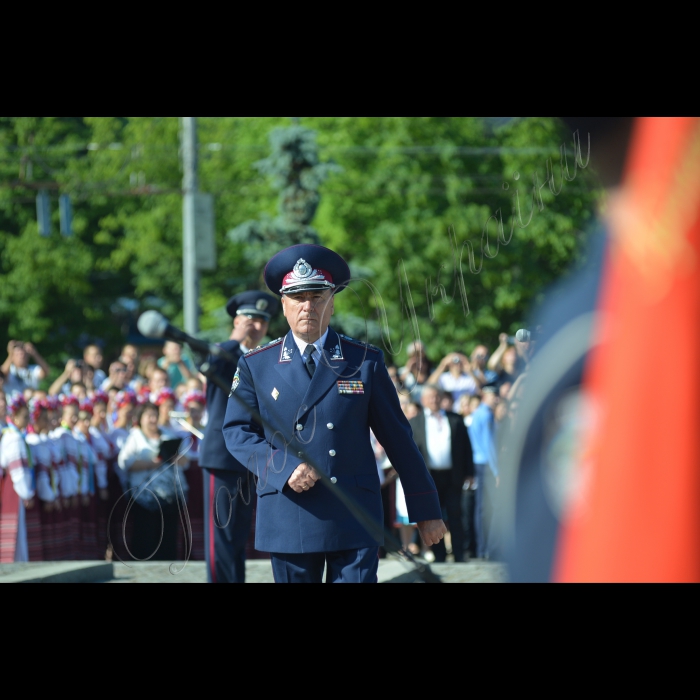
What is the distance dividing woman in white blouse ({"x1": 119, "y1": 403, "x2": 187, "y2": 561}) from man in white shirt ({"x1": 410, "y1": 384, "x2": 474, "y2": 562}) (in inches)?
82.0

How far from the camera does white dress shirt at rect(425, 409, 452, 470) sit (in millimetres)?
9266

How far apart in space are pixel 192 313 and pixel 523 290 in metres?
7.66

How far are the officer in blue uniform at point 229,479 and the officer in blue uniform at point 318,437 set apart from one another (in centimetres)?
160

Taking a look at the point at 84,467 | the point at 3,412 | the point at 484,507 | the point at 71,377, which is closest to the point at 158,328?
the point at 3,412

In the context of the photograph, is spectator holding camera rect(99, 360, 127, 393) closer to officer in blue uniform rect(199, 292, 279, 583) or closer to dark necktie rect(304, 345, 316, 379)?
officer in blue uniform rect(199, 292, 279, 583)

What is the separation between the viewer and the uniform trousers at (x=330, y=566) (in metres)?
4.35

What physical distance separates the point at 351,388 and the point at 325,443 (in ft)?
0.81

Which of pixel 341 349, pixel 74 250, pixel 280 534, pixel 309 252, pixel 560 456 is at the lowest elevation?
pixel 280 534

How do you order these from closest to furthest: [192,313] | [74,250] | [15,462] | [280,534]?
[280,534] → [15,462] → [192,313] → [74,250]

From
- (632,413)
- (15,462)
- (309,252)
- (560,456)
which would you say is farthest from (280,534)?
(15,462)

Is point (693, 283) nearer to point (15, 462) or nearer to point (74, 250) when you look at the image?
point (15, 462)

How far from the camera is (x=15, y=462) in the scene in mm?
8203

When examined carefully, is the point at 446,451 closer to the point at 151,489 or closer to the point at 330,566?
the point at 151,489

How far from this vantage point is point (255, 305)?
21.0 feet
